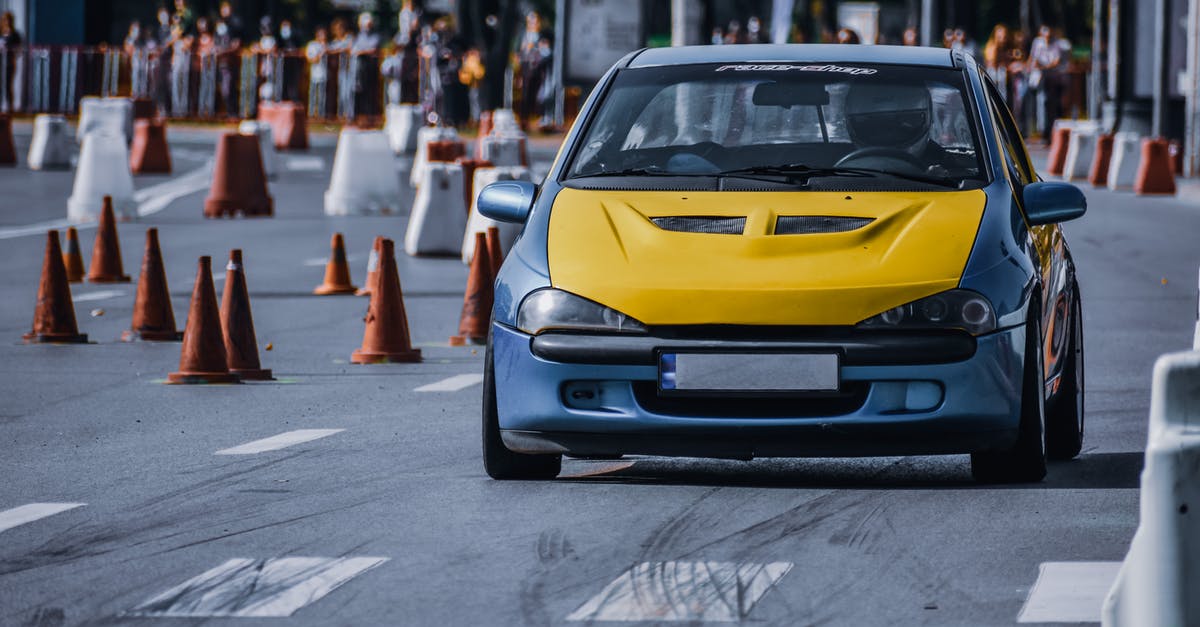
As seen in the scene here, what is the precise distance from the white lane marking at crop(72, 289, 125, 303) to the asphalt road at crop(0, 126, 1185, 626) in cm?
345

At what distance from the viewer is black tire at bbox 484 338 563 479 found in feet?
26.8

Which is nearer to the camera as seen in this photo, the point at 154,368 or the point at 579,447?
the point at 579,447

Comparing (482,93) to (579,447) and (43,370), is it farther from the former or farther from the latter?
(579,447)

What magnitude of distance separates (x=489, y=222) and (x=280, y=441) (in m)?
8.42

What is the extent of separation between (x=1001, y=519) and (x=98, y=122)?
27.6m

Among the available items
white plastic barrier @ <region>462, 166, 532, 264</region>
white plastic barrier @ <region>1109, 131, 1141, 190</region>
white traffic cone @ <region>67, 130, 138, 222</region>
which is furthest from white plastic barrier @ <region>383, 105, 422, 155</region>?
white plastic barrier @ <region>462, 166, 532, 264</region>

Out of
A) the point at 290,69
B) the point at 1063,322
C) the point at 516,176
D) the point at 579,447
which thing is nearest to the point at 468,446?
the point at 579,447

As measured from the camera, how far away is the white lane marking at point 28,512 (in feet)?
25.0

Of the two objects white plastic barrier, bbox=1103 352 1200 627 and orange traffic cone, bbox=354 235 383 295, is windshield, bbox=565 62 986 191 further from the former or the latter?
orange traffic cone, bbox=354 235 383 295

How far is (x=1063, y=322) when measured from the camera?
889 cm

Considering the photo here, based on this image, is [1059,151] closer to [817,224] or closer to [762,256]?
[817,224]

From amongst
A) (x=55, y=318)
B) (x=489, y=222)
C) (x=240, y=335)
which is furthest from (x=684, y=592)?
(x=489, y=222)

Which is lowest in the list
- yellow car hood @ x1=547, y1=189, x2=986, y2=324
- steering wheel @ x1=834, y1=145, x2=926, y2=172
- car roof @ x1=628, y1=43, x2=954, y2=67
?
yellow car hood @ x1=547, y1=189, x2=986, y2=324

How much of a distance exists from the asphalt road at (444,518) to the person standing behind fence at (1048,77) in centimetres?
2921
